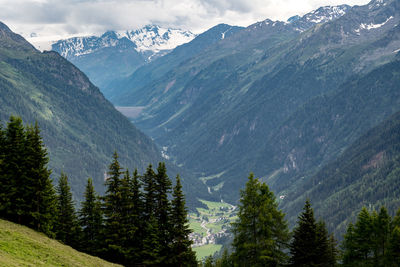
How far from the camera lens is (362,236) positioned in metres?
67.2

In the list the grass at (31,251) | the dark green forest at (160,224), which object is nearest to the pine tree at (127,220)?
the dark green forest at (160,224)

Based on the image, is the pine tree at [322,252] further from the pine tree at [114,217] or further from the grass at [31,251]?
the grass at [31,251]

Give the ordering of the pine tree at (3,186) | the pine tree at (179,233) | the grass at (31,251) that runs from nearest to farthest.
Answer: the grass at (31,251) → the pine tree at (3,186) → the pine tree at (179,233)

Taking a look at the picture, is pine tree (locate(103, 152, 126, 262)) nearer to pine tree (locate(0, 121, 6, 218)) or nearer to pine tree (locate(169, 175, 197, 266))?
pine tree (locate(169, 175, 197, 266))

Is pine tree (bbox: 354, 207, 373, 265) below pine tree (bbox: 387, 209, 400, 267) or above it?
above

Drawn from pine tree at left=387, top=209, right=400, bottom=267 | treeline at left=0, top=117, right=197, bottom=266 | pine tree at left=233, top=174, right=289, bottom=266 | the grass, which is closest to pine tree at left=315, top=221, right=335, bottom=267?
pine tree at left=233, top=174, right=289, bottom=266

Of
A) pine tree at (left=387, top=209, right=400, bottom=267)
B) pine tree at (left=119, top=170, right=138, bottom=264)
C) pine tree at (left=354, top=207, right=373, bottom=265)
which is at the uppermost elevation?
pine tree at (left=119, top=170, right=138, bottom=264)

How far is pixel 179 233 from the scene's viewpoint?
70.2 metres

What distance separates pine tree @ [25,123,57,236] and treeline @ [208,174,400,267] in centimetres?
2875

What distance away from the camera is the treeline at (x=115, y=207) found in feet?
223

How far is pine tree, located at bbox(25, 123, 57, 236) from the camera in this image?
68.1 meters

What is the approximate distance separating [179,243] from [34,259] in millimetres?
24769

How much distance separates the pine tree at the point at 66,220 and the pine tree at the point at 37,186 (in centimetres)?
901

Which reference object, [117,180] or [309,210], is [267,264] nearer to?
[309,210]
